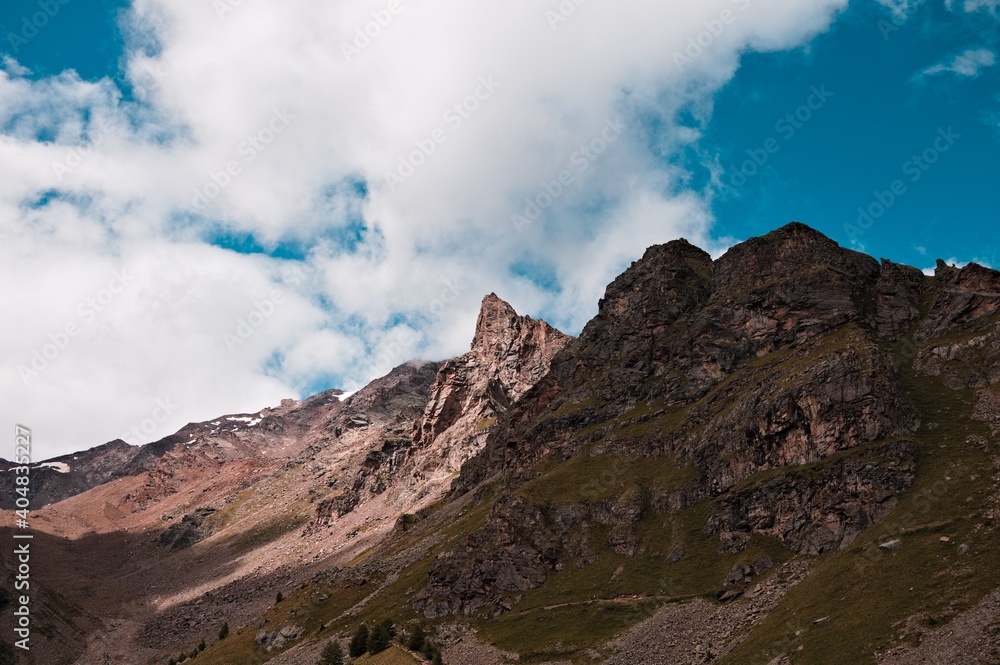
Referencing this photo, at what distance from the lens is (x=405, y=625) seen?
113 m

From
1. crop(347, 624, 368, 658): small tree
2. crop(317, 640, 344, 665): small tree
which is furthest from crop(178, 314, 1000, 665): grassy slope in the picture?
crop(317, 640, 344, 665): small tree

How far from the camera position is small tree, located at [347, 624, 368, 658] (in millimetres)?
104375

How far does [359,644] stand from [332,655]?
198 inches

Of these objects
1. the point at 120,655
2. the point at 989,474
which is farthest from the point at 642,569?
the point at 120,655

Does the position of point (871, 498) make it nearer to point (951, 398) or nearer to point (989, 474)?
point (989, 474)

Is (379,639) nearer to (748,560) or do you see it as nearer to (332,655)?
(332,655)

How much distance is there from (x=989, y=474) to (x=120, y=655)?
8105 inches

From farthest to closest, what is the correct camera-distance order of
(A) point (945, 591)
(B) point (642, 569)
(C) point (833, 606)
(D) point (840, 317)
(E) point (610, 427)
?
(E) point (610, 427)
(D) point (840, 317)
(B) point (642, 569)
(C) point (833, 606)
(A) point (945, 591)

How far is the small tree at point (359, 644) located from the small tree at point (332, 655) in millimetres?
1870

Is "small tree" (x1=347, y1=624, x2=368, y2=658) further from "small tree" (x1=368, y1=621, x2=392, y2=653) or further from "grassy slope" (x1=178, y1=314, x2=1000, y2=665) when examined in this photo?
"grassy slope" (x1=178, y1=314, x2=1000, y2=665)

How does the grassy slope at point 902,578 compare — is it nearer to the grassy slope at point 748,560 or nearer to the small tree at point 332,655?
the grassy slope at point 748,560

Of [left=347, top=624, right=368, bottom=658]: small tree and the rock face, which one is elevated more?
the rock face

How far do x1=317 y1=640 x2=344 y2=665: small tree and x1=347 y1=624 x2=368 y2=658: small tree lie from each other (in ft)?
6.13

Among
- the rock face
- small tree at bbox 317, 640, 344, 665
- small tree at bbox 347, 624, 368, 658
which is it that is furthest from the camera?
small tree at bbox 347, 624, 368, 658
